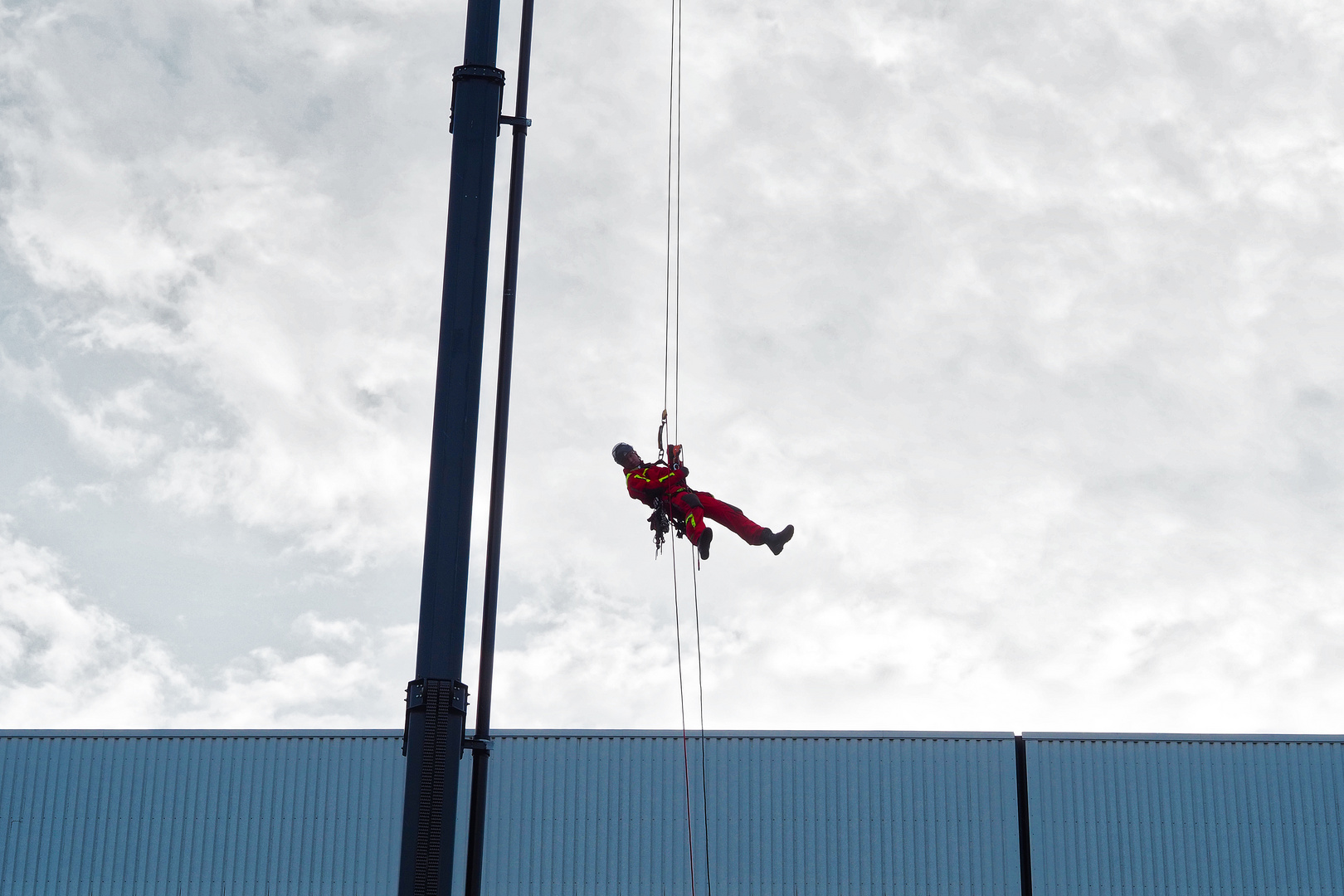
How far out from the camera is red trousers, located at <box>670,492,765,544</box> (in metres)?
11.1

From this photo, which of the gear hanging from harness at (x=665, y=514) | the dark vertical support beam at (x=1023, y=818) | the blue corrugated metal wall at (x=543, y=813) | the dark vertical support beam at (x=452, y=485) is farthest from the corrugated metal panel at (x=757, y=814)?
the dark vertical support beam at (x=452, y=485)

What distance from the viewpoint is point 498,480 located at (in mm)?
8430

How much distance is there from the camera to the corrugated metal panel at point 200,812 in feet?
67.3

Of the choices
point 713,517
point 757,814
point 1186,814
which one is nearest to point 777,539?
point 713,517

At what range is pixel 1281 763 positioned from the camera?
21484 mm

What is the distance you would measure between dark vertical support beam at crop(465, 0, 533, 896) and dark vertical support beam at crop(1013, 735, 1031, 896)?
14264 mm

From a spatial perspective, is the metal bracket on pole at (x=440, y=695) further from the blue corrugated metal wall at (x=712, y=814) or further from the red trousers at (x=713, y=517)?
the blue corrugated metal wall at (x=712, y=814)

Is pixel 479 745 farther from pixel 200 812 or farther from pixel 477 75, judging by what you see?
pixel 200 812

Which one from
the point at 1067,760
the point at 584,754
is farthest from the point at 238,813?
the point at 1067,760

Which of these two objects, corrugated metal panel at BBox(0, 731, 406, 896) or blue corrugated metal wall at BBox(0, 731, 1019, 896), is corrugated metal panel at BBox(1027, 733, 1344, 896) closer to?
blue corrugated metal wall at BBox(0, 731, 1019, 896)

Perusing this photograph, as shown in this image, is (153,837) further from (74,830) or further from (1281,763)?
(1281,763)

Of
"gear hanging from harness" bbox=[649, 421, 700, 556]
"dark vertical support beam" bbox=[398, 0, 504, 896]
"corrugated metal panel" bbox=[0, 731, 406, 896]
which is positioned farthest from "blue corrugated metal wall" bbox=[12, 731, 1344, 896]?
"dark vertical support beam" bbox=[398, 0, 504, 896]

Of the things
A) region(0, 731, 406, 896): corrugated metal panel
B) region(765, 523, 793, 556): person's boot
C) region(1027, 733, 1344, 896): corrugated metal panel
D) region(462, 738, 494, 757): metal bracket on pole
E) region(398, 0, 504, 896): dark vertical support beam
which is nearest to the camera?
region(398, 0, 504, 896): dark vertical support beam

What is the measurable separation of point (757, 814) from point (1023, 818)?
398cm
